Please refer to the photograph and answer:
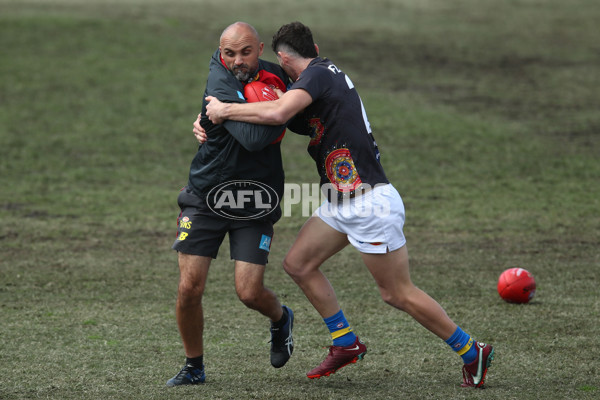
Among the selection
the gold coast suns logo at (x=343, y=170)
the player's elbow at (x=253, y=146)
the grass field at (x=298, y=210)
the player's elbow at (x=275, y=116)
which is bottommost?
the grass field at (x=298, y=210)

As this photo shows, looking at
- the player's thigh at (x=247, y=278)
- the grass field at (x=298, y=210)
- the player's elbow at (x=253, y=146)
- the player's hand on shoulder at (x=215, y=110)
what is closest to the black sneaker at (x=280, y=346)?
the grass field at (x=298, y=210)

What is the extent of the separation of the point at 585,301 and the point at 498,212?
399cm

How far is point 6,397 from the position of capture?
4941 mm

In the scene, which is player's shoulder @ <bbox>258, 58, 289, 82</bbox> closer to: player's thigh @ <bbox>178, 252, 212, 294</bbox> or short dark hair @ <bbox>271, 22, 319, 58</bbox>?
short dark hair @ <bbox>271, 22, 319, 58</bbox>

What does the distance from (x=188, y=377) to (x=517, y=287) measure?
129 inches

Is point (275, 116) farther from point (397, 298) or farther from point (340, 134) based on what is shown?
point (397, 298)

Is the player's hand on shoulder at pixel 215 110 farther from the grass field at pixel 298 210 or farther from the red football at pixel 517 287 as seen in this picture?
the red football at pixel 517 287

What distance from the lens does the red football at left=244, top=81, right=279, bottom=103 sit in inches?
199

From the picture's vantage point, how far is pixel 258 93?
5.07m

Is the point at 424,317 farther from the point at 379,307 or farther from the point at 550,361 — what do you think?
the point at 379,307

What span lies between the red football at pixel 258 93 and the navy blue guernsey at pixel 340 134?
24 cm

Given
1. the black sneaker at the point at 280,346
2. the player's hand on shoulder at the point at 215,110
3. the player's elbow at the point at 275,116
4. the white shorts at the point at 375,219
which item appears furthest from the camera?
the black sneaker at the point at 280,346

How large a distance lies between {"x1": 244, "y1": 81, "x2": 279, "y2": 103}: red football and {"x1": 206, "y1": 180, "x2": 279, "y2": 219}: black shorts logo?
1.74 ft

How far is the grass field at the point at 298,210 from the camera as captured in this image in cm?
569
